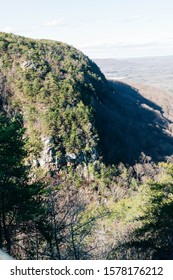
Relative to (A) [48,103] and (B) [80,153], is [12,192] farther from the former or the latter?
(A) [48,103]

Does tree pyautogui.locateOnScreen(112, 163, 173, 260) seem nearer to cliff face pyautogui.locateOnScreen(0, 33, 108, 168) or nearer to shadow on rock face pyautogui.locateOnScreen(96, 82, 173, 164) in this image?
cliff face pyautogui.locateOnScreen(0, 33, 108, 168)

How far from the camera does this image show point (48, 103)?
77312 millimetres

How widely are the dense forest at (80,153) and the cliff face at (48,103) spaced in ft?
0.73

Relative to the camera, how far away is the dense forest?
44.8ft

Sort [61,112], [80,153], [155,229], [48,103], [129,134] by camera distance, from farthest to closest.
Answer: [129,134]
[48,103]
[61,112]
[80,153]
[155,229]

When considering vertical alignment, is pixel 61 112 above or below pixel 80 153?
above

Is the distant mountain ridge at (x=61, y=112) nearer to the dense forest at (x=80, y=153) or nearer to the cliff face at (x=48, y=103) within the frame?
the cliff face at (x=48, y=103)

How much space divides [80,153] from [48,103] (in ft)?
48.1

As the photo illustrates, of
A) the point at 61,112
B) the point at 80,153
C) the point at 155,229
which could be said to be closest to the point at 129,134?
the point at 61,112

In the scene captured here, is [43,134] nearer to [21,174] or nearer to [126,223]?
[126,223]

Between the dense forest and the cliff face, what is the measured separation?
22cm

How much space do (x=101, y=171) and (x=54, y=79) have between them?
1125 inches

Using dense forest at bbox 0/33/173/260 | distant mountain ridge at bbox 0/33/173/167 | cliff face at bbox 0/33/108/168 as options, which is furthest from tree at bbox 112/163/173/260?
cliff face at bbox 0/33/108/168

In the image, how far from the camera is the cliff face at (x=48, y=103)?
233 feet
